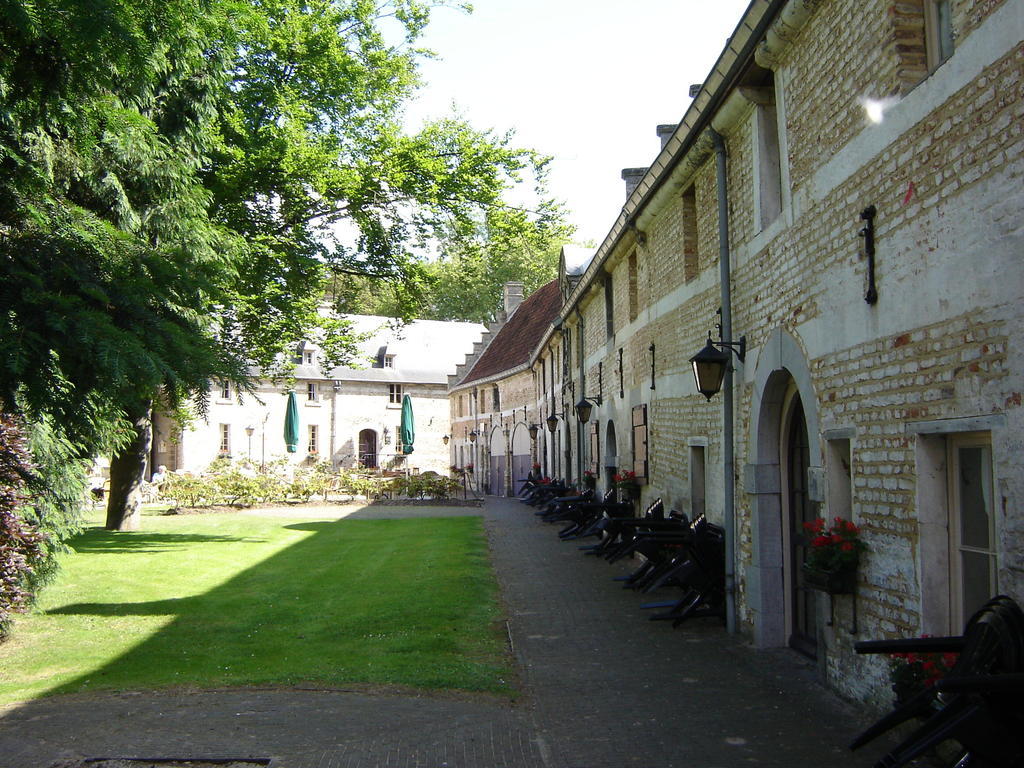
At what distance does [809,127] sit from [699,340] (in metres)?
3.81

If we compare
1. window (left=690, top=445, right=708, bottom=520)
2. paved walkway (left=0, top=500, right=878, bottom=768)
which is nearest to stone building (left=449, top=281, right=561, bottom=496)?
window (left=690, top=445, right=708, bottom=520)

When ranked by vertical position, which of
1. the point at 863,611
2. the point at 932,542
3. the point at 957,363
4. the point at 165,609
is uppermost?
the point at 957,363

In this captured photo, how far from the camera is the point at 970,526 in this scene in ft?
16.3

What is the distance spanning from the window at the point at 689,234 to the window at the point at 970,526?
6.25 metres

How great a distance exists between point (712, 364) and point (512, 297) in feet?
119

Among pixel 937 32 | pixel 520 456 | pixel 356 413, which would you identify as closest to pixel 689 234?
pixel 937 32

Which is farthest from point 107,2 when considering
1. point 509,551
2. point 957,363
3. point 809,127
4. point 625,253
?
point 509,551

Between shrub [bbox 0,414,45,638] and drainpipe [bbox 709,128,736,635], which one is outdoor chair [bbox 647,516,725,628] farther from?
shrub [bbox 0,414,45,638]

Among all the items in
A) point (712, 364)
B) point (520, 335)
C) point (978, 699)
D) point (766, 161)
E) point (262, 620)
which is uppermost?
point (520, 335)

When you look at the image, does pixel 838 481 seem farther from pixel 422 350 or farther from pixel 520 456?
pixel 422 350

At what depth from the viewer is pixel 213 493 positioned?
28031mm

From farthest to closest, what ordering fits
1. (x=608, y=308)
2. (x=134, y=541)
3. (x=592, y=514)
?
1. (x=134, y=541)
2. (x=608, y=308)
3. (x=592, y=514)

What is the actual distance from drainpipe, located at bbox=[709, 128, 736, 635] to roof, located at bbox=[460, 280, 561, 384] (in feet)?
72.2

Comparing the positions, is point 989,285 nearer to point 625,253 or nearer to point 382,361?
point 625,253
